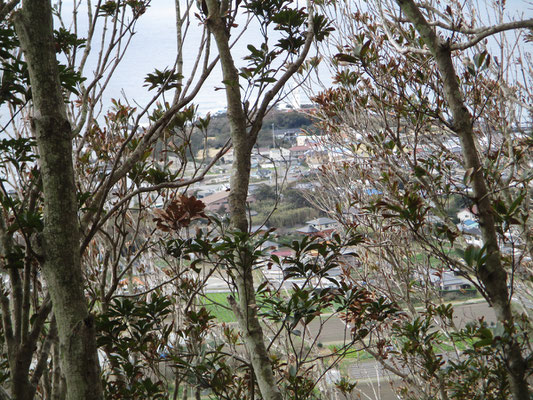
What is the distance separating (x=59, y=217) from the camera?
76 centimetres

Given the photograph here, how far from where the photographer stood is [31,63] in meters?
0.78

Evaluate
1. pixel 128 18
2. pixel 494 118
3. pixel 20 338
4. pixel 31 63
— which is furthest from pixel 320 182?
pixel 31 63

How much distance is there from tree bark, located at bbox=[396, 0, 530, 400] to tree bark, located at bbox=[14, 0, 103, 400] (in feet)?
2.89

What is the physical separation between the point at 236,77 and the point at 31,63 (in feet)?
2.17

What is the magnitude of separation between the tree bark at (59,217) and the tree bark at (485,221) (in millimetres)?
881

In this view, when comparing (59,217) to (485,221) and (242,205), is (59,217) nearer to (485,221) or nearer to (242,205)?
(242,205)

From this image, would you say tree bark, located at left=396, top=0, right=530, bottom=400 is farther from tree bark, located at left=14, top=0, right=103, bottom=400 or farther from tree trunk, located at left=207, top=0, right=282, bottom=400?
tree bark, located at left=14, top=0, right=103, bottom=400

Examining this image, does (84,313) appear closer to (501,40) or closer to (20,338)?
(20,338)

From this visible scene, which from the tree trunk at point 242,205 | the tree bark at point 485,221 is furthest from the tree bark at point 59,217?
the tree bark at point 485,221

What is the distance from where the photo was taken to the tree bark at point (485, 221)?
1072 millimetres

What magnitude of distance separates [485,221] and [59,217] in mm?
1004

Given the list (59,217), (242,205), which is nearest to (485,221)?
(242,205)

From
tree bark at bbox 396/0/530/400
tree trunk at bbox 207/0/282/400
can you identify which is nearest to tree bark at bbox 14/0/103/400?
tree trunk at bbox 207/0/282/400

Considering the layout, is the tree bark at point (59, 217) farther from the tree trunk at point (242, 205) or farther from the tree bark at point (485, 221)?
the tree bark at point (485, 221)
